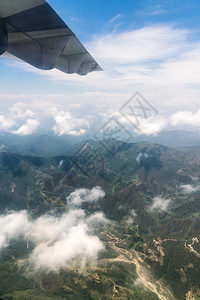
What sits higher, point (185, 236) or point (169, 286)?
point (185, 236)

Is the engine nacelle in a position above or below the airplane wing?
below

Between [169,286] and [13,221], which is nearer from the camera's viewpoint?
[169,286]

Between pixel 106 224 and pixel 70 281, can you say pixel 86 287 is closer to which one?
pixel 70 281

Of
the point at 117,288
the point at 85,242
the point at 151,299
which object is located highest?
the point at 151,299

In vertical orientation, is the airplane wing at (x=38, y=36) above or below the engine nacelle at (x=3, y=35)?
above

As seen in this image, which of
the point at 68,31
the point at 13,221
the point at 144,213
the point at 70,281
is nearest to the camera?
the point at 68,31

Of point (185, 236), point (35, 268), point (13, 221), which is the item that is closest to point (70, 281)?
point (35, 268)

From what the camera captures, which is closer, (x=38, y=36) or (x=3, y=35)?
(x=3, y=35)

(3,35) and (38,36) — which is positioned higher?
(38,36)
